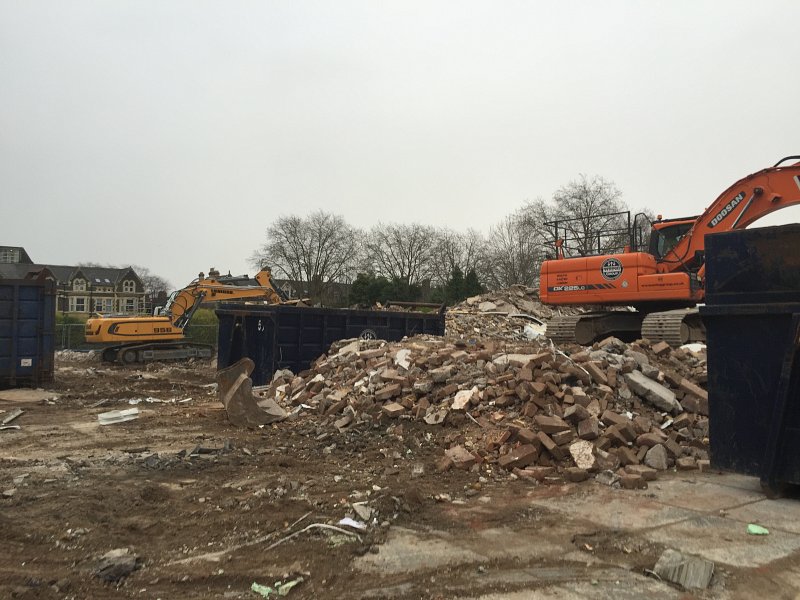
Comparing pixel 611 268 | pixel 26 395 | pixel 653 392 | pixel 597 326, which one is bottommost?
pixel 26 395

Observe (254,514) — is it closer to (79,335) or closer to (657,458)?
(657,458)

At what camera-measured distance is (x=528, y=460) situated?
5895mm

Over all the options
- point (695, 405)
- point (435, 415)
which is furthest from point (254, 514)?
point (695, 405)

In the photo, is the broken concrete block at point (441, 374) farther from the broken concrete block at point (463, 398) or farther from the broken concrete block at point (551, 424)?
the broken concrete block at point (551, 424)

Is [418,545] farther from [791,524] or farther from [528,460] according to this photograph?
[791,524]

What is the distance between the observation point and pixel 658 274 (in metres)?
11.7

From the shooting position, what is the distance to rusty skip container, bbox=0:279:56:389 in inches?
522

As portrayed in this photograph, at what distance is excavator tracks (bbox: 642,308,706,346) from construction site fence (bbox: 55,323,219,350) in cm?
2096

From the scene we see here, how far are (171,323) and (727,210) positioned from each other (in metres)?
18.7

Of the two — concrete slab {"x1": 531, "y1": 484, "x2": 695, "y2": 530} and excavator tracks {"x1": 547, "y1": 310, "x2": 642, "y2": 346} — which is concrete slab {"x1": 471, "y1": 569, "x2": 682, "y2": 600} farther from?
excavator tracks {"x1": 547, "y1": 310, "x2": 642, "y2": 346}

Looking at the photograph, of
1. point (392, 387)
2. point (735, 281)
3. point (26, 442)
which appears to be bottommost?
point (26, 442)

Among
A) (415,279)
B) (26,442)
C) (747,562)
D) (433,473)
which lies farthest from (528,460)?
(415,279)

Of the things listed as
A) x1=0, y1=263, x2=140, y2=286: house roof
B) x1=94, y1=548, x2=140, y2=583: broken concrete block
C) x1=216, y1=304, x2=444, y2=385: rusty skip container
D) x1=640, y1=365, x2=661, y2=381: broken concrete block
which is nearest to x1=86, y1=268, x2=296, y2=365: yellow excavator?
x1=216, y1=304, x2=444, y2=385: rusty skip container

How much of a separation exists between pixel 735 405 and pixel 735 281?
1051mm
